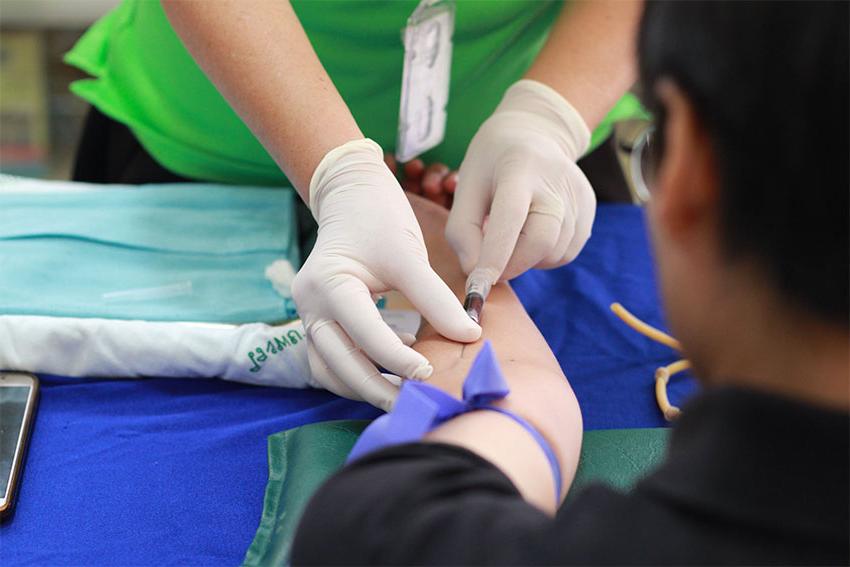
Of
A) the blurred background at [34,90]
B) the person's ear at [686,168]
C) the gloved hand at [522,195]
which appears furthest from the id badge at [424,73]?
the blurred background at [34,90]

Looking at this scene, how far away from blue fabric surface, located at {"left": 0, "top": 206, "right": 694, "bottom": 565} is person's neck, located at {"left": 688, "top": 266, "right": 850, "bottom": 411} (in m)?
0.50

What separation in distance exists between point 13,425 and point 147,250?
1.13 ft

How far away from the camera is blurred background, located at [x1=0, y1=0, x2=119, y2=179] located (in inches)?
109

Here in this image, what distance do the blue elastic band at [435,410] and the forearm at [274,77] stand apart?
1.29 feet

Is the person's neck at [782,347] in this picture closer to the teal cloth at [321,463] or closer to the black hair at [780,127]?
the black hair at [780,127]

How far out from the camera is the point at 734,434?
0.58 m

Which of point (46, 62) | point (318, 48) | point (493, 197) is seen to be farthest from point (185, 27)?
point (46, 62)

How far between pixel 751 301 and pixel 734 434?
0.27 ft

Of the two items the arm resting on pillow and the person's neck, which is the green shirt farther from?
the person's neck

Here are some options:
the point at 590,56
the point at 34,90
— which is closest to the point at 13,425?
the point at 590,56

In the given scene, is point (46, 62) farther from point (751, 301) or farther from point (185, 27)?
point (751, 301)

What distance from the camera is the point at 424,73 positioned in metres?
1.25

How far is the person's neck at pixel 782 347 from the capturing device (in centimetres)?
59

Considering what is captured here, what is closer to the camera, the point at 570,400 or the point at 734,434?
the point at 734,434
